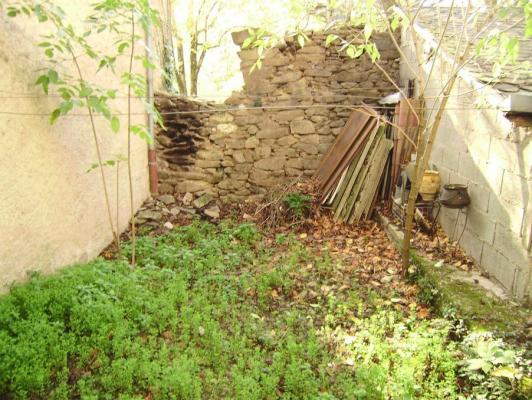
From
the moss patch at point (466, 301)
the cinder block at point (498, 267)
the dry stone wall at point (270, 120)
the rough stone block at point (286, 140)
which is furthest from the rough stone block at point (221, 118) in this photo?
the cinder block at point (498, 267)

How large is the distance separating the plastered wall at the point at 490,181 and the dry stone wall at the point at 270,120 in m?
1.75

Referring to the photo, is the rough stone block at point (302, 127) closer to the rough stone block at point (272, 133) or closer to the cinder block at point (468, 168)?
the rough stone block at point (272, 133)

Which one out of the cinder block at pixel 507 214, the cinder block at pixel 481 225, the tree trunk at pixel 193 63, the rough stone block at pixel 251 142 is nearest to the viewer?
the cinder block at pixel 507 214

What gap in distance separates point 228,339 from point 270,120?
401 cm

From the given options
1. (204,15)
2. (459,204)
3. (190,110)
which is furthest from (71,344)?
(204,15)

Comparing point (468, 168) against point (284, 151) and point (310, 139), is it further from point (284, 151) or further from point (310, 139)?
point (284, 151)

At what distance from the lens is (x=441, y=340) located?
310cm

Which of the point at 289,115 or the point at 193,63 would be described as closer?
the point at 289,115

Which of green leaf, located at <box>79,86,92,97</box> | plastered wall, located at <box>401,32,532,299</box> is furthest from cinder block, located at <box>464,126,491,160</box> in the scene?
green leaf, located at <box>79,86,92,97</box>

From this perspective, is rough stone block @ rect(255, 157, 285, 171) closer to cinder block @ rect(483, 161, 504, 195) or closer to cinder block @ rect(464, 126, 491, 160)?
cinder block @ rect(464, 126, 491, 160)

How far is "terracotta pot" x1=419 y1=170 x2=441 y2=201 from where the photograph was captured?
4.76 metres

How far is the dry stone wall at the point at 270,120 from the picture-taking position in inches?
252

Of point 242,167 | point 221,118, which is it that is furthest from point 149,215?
point 221,118

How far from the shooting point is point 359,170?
19.8 feet
